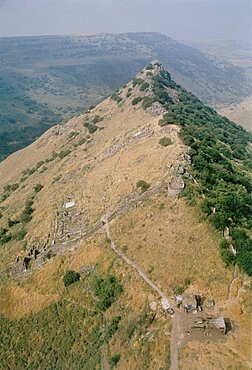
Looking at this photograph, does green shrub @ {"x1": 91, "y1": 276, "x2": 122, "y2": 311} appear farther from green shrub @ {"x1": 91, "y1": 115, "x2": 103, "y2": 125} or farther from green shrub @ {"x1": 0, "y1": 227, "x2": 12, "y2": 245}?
green shrub @ {"x1": 91, "y1": 115, "x2": 103, "y2": 125}

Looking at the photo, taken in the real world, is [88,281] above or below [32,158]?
above

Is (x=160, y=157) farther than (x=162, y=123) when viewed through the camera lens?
No

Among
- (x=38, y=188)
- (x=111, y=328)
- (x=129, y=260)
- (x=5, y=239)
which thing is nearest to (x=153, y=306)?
(x=111, y=328)

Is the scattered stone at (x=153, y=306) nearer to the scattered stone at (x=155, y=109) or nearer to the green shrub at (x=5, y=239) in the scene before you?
the green shrub at (x=5, y=239)

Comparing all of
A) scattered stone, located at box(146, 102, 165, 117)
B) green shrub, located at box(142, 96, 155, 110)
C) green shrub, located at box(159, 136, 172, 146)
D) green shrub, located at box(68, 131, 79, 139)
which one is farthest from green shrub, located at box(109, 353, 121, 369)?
green shrub, located at box(68, 131, 79, 139)

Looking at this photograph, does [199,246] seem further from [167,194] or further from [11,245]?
[11,245]

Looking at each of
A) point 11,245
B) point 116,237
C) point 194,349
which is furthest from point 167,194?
point 11,245

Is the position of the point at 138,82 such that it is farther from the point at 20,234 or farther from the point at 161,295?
the point at 161,295
